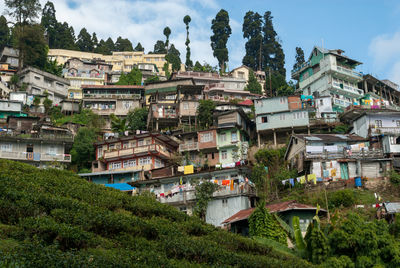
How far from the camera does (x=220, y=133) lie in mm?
48094

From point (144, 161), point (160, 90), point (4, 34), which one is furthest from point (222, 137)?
point (4, 34)

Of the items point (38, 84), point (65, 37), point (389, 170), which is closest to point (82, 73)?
point (38, 84)

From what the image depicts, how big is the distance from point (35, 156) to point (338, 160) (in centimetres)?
2955

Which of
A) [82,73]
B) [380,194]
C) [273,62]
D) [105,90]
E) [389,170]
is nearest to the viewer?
[380,194]

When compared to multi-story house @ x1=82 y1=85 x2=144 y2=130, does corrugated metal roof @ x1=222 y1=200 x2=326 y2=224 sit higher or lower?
lower

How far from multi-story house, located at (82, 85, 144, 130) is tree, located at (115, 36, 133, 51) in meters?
38.7

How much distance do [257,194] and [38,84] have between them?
149 ft

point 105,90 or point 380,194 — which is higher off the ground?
point 105,90

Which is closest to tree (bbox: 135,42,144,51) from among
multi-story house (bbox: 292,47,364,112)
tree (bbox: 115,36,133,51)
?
tree (bbox: 115,36,133,51)

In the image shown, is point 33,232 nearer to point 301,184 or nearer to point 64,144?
point 301,184

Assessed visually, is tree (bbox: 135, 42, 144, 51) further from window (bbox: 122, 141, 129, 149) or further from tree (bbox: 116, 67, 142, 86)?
window (bbox: 122, 141, 129, 149)

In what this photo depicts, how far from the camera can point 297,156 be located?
133ft

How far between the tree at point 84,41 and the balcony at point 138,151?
60277 mm

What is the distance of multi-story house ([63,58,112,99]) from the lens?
2935 inches
